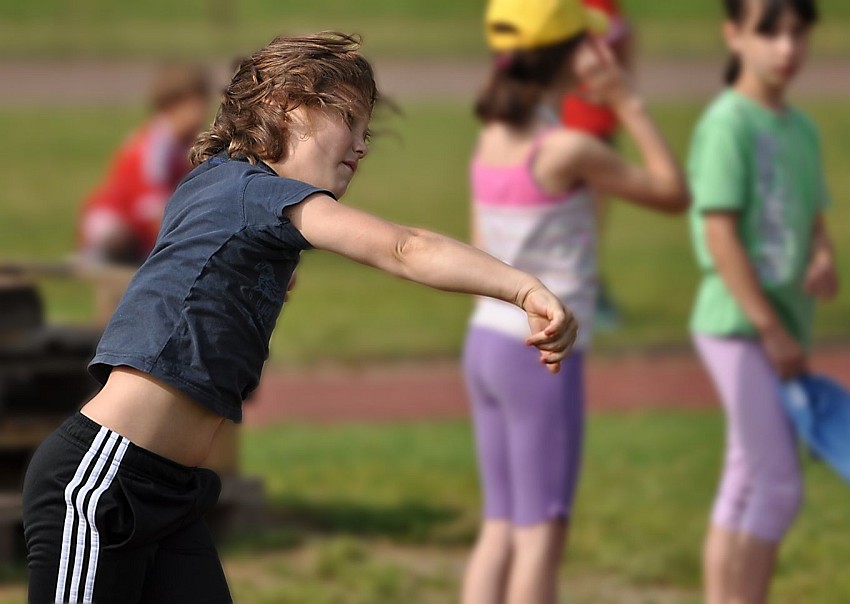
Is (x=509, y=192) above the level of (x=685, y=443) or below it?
above

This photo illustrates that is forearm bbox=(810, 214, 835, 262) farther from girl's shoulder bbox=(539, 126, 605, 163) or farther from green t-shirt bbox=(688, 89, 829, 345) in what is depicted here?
girl's shoulder bbox=(539, 126, 605, 163)

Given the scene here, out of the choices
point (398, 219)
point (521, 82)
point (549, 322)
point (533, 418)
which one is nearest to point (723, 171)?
point (521, 82)

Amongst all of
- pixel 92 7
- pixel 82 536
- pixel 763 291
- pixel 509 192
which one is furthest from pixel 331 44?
pixel 92 7

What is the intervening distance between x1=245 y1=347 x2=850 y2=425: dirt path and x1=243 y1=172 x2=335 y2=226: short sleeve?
5.46 m

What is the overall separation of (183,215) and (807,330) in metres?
2.41

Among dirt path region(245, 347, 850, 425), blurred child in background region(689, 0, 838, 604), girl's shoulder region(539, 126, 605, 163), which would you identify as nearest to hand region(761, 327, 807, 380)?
blurred child in background region(689, 0, 838, 604)

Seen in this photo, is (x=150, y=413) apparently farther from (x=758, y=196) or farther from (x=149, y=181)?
(x=149, y=181)

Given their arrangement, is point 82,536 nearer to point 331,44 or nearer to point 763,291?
point 331,44

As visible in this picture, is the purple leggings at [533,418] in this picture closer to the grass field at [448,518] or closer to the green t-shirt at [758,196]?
the green t-shirt at [758,196]

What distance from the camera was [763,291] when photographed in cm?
443

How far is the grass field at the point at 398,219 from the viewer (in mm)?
10328

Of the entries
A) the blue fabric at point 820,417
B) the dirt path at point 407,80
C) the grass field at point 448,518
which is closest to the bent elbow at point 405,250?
the blue fabric at point 820,417

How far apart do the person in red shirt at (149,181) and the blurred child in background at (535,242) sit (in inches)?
160

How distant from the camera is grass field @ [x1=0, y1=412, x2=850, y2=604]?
5340mm
